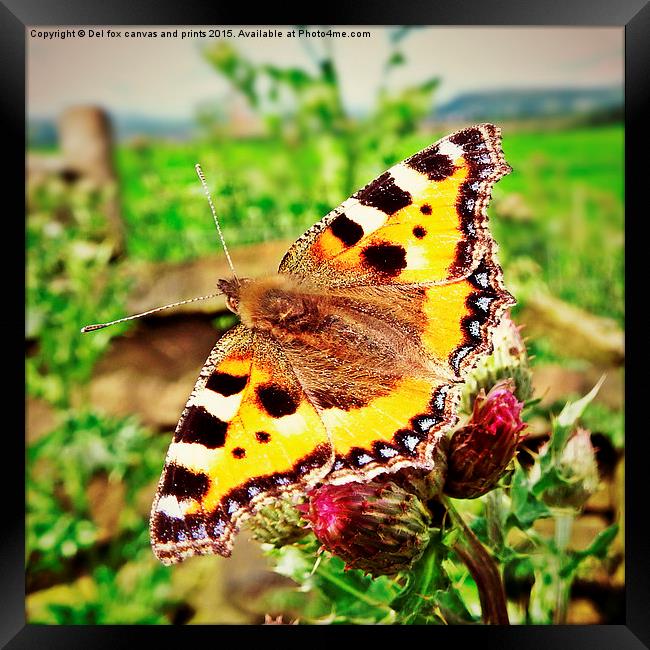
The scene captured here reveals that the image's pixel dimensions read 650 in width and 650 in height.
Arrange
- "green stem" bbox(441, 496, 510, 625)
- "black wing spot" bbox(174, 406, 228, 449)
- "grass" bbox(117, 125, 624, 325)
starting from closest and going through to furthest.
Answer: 1. "black wing spot" bbox(174, 406, 228, 449)
2. "green stem" bbox(441, 496, 510, 625)
3. "grass" bbox(117, 125, 624, 325)

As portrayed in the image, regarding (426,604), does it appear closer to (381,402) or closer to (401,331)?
(381,402)

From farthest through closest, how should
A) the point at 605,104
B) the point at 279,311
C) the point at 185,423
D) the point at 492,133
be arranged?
1. the point at 605,104
2. the point at 279,311
3. the point at 492,133
4. the point at 185,423

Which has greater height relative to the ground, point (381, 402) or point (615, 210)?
point (615, 210)

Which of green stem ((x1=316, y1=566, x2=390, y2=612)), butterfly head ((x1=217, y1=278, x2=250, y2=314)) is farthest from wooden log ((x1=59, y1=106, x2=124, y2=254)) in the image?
green stem ((x1=316, y1=566, x2=390, y2=612))

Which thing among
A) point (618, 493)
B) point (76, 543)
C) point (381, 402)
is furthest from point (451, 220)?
point (76, 543)

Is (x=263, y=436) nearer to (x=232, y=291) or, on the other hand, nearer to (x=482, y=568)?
(x=232, y=291)

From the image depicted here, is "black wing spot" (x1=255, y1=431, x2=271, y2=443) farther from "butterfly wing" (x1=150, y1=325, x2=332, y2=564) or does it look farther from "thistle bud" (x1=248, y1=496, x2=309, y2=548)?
"thistle bud" (x1=248, y1=496, x2=309, y2=548)
